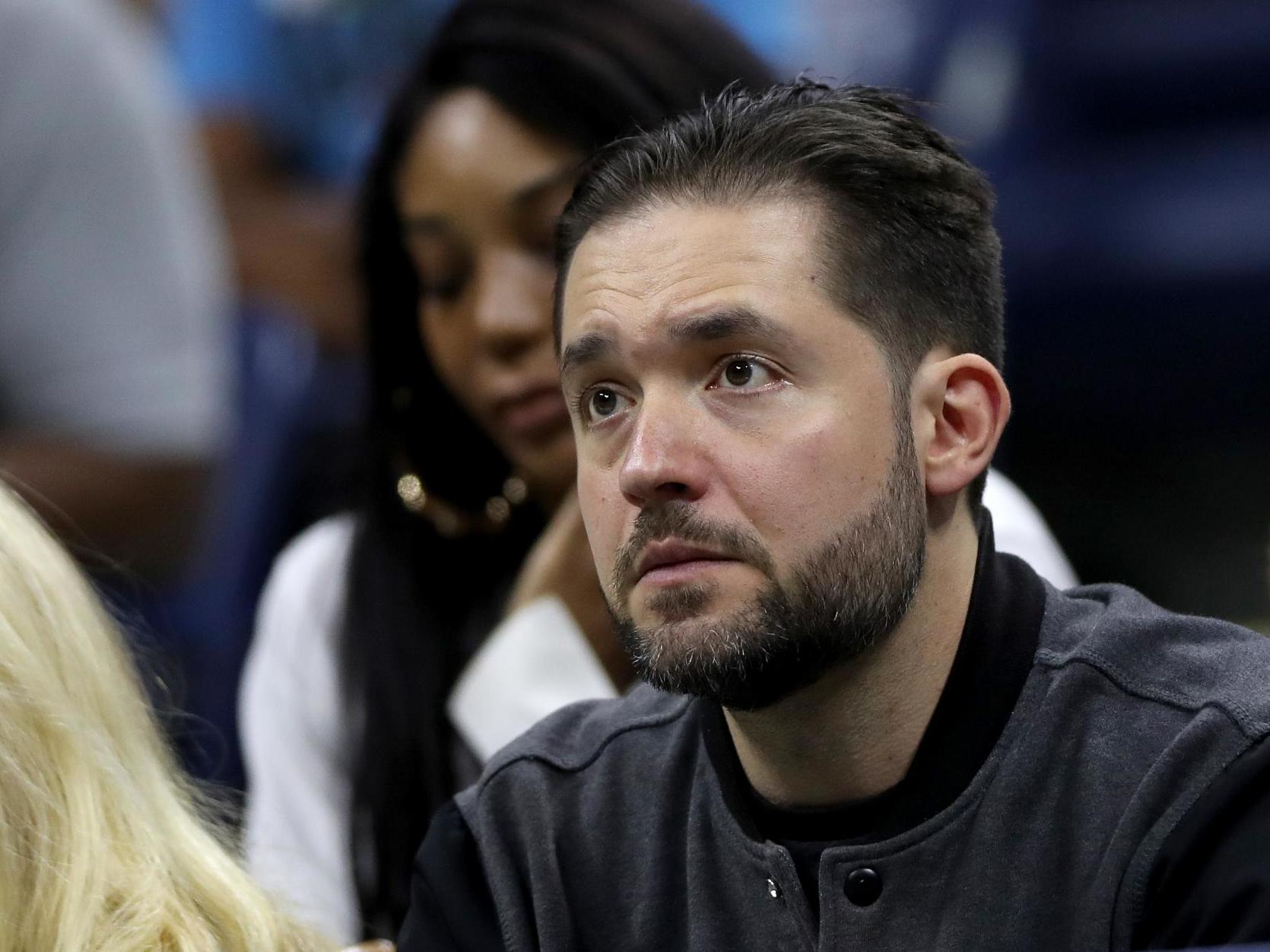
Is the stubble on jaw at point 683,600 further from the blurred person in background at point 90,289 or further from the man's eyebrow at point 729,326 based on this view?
the blurred person in background at point 90,289

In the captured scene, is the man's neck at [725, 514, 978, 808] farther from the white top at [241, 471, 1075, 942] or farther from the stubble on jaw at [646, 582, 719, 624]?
the white top at [241, 471, 1075, 942]

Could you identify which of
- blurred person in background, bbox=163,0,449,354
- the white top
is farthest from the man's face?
blurred person in background, bbox=163,0,449,354

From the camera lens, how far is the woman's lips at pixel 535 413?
2.44 m

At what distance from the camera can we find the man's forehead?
1435 mm

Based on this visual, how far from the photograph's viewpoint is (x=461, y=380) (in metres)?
2.54

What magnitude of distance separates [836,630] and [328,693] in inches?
54.8

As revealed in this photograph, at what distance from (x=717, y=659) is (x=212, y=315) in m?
2.05

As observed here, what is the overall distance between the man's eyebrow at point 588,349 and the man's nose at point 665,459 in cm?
7

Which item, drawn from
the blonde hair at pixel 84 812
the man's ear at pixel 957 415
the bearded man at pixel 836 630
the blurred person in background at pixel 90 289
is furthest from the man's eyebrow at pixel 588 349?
the blurred person in background at pixel 90 289

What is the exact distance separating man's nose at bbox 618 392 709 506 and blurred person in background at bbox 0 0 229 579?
66.4 inches

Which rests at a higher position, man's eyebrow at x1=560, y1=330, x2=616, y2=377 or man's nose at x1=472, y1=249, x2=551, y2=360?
man's nose at x1=472, y1=249, x2=551, y2=360

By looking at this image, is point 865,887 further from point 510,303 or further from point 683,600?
point 510,303

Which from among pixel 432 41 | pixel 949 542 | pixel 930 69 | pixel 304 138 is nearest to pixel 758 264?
pixel 949 542

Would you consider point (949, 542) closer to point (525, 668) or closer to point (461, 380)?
point (525, 668)
